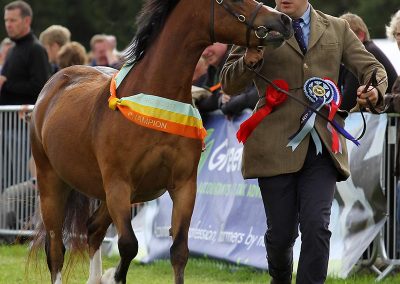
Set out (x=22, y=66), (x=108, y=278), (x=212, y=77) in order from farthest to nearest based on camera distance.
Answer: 1. (x=22, y=66)
2. (x=212, y=77)
3. (x=108, y=278)

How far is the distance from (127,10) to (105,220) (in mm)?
22501

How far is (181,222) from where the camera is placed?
6727 mm

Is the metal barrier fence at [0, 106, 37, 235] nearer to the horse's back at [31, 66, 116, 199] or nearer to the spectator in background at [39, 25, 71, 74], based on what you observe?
the spectator in background at [39, 25, 71, 74]

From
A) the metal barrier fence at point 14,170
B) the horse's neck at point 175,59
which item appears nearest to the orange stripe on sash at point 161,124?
the horse's neck at point 175,59

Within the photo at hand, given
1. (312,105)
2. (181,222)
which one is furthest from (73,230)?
(312,105)

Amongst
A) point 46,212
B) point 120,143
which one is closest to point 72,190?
point 46,212

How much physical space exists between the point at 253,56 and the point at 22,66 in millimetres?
6859

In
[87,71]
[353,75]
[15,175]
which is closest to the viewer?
[87,71]

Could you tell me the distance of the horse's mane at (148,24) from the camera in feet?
22.1

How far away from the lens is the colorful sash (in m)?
6.60

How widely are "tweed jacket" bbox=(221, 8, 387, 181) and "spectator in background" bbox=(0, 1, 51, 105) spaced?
20.9 ft

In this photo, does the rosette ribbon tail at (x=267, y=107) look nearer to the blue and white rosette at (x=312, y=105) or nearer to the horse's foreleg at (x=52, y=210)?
the blue and white rosette at (x=312, y=105)

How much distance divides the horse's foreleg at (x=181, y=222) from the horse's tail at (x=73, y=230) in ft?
6.18

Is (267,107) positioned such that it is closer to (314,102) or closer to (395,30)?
(314,102)
